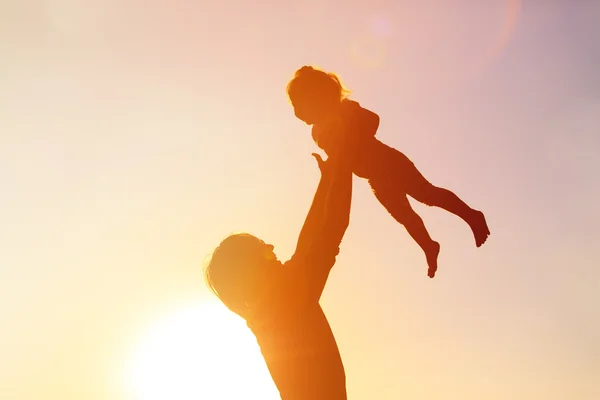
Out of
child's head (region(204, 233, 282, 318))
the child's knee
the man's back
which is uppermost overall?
the child's knee

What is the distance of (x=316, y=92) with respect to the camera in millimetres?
5094

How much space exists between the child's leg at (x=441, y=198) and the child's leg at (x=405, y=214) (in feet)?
0.52

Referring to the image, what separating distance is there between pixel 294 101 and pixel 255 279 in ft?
5.66

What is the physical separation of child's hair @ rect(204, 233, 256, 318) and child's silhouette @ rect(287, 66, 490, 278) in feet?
3.49

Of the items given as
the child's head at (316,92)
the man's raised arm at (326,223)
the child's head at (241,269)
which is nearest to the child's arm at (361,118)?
the child's head at (316,92)

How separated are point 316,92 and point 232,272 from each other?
68.4 inches

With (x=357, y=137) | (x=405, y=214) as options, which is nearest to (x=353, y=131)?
(x=357, y=137)

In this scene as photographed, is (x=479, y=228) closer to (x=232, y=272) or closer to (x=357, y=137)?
(x=357, y=137)

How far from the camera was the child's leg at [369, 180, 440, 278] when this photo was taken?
594 cm

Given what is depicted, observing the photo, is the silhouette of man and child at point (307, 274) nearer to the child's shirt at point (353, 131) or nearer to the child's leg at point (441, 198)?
the child's shirt at point (353, 131)

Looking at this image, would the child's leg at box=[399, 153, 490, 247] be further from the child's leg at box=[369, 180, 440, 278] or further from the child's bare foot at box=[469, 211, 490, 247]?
the child's leg at box=[369, 180, 440, 278]

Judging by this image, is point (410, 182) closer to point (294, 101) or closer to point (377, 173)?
point (377, 173)

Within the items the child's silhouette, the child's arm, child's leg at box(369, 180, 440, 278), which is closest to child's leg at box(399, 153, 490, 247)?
the child's silhouette

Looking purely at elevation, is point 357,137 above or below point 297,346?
above
